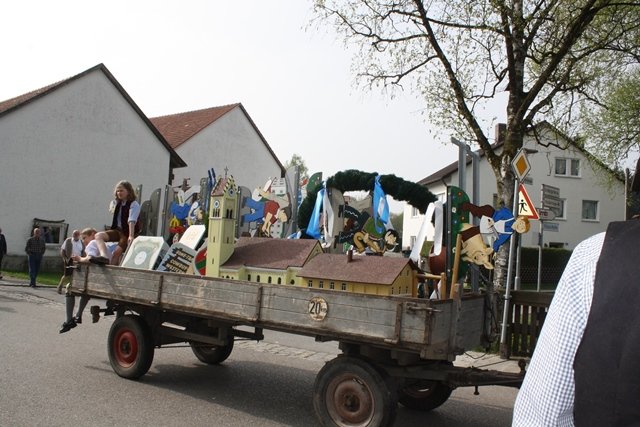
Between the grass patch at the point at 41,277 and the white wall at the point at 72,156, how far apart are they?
1705 millimetres

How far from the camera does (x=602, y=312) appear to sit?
1.07m

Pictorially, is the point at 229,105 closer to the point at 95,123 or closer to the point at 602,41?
the point at 95,123

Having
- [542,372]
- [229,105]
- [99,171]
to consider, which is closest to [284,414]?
[542,372]

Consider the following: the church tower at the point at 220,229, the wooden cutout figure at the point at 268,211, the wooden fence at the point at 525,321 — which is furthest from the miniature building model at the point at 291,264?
the wooden cutout figure at the point at 268,211

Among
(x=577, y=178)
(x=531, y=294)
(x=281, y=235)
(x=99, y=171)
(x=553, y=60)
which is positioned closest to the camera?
(x=531, y=294)

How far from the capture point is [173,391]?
595 cm

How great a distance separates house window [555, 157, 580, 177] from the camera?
35.8m

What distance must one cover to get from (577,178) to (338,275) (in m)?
34.8

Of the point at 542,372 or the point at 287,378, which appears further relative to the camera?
the point at 287,378

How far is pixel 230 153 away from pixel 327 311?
2908 centimetres

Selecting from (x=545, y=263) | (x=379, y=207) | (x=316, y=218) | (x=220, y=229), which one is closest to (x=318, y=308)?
(x=220, y=229)

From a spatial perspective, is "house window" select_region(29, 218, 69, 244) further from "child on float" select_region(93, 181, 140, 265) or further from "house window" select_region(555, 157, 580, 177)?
"house window" select_region(555, 157, 580, 177)

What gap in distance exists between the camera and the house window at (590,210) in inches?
1405

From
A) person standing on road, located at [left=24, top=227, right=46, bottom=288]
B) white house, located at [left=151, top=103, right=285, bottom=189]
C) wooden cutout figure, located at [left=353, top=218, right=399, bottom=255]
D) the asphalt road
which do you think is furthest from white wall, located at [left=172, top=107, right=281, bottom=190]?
wooden cutout figure, located at [left=353, top=218, right=399, bottom=255]
